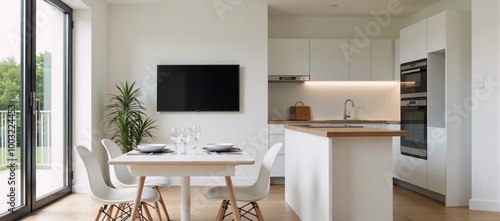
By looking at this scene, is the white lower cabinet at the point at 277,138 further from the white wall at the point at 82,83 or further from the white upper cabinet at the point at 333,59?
the white wall at the point at 82,83

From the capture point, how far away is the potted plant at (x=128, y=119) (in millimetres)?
5449

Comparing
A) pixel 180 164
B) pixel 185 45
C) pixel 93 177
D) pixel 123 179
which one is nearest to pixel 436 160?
pixel 180 164

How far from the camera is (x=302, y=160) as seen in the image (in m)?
3.84

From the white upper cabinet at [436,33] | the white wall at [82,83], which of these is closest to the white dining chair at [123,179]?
the white wall at [82,83]

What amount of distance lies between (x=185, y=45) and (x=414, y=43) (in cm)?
307

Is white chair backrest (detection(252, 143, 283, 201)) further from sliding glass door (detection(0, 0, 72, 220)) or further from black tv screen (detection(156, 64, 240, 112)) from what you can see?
black tv screen (detection(156, 64, 240, 112))

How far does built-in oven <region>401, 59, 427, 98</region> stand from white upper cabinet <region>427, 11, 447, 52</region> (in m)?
0.23

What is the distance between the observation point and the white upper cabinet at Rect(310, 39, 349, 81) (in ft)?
20.2

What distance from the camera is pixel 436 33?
4719mm

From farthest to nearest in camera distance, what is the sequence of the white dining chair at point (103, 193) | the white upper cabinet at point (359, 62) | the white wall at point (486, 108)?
the white upper cabinet at point (359, 62) → the white wall at point (486, 108) → the white dining chair at point (103, 193)

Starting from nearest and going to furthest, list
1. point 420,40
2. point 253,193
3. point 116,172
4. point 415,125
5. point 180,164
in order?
point 180,164
point 253,193
point 116,172
point 420,40
point 415,125

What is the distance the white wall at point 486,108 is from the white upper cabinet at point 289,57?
2340mm

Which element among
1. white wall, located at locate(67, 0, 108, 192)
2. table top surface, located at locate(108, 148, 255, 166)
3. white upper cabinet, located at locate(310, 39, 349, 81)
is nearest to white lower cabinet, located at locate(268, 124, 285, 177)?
white upper cabinet, located at locate(310, 39, 349, 81)

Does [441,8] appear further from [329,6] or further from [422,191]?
[422,191]
